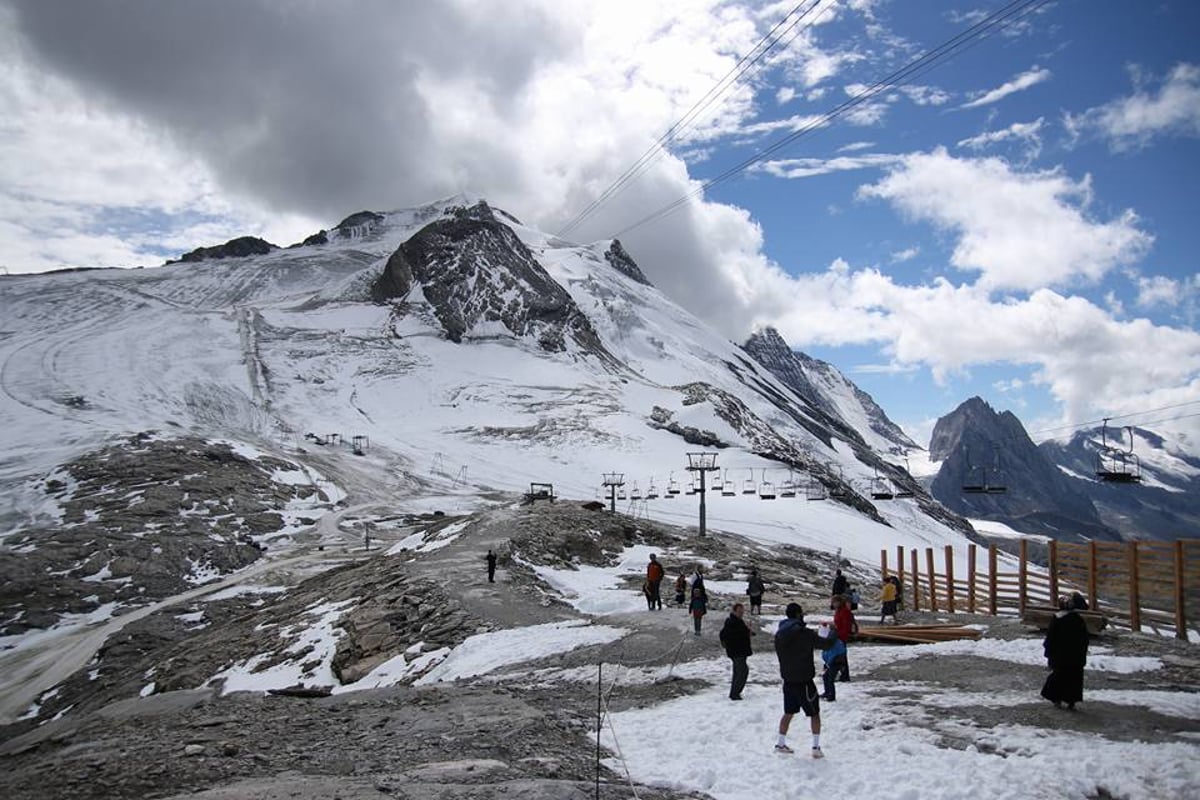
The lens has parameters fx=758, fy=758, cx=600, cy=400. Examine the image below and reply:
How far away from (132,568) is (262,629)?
2759 centimetres

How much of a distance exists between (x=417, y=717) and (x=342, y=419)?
103 meters

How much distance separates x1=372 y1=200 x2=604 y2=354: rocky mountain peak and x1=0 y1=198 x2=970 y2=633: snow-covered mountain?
663 millimetres

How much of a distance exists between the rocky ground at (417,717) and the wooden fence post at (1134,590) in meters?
2.20

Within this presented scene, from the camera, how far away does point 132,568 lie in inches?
2026

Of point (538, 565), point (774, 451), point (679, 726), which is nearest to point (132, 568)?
point (538, 565)

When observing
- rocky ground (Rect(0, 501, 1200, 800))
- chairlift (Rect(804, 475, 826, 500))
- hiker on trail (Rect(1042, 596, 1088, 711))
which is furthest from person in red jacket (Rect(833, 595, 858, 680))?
chairlift (Rect(804, 475, 826, 500))

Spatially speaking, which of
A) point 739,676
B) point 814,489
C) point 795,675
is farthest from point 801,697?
point 814,489

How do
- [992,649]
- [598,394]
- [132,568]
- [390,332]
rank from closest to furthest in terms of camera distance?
[992,649], [132,568], [598,394], [390,332]

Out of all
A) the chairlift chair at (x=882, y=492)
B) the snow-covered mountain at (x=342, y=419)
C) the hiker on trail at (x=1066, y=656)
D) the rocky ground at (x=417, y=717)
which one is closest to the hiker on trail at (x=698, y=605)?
the rocky ground at (x=417, y=717)

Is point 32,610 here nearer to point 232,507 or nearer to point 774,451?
point 232,507

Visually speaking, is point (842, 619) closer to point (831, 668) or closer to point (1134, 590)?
point (831, 668)

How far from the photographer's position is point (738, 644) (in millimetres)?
14180

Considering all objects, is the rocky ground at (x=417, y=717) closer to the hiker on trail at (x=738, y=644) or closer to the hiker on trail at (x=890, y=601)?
the hiker on trail at (x=738, y=644)

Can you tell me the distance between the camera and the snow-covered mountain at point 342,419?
61.1m
